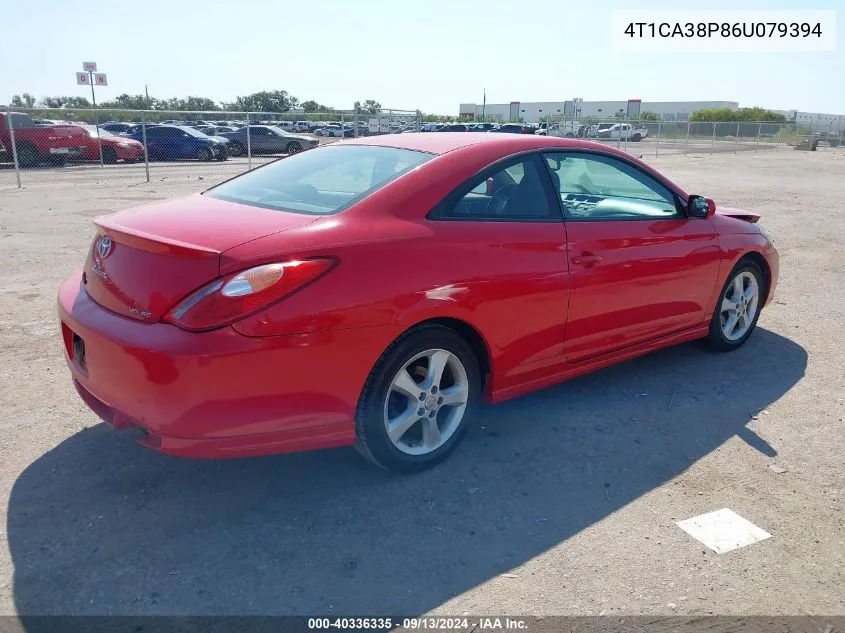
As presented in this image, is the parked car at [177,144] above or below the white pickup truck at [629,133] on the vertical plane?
below

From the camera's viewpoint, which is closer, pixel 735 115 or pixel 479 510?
pixel 479 510

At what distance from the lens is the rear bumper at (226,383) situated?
8.61 feet

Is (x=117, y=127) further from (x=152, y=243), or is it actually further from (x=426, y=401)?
(x=426, y=401)

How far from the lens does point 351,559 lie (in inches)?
107

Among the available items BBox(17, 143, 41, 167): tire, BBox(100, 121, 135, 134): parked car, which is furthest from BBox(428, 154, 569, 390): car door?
BBox(100, 121, 135, 134): parked car

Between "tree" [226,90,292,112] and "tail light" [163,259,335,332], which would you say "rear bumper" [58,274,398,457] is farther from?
"tree" [226,90,292,112]

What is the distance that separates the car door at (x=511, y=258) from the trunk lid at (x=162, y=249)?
2.38 ft

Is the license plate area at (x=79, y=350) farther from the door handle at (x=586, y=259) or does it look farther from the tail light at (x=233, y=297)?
the door handle at (x=586, y=259)

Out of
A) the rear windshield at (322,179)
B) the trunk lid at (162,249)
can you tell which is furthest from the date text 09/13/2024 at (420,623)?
the rear windshield at (322,179)

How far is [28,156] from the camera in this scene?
65.0 ft

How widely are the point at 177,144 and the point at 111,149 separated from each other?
2748 millimetres

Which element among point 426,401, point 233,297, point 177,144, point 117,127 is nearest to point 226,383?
point 233,297

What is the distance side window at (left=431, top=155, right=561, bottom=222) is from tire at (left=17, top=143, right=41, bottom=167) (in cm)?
1985

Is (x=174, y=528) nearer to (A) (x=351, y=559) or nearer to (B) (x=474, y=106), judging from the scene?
(A) (x=351, y=559)
